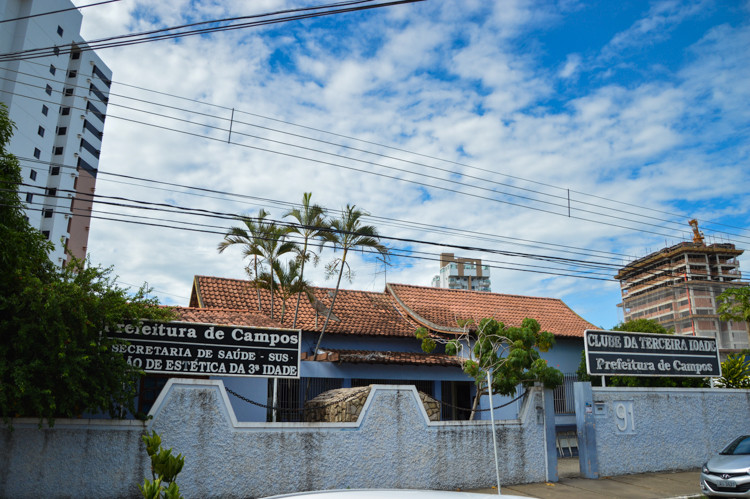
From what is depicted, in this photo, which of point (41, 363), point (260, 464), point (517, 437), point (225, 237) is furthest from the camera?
point (225, 237)

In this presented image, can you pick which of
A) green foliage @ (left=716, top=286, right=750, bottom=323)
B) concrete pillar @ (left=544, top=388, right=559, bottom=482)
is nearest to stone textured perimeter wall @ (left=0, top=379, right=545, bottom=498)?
concrete pillar @ (left=544, top=388, right=559, bottom=482)

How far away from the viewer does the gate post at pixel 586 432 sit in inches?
529

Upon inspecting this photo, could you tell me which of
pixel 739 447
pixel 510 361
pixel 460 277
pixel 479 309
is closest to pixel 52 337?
pixel 510 361

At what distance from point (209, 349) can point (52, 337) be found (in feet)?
9.91

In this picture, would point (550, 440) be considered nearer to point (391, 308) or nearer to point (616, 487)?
point (616, 487)

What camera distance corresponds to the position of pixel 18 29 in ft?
164

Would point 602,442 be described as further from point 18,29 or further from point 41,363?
point 18,29

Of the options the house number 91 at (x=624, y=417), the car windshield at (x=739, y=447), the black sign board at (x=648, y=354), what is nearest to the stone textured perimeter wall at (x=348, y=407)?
the black sign board at (x=648, y=354)

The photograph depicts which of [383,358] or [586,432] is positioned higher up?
[383,358]

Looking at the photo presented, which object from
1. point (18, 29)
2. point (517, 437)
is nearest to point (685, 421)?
point (517, 437)

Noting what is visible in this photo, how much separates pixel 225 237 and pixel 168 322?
21.2ft

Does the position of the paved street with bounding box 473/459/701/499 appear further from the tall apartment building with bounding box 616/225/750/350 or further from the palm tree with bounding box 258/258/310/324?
the tall apartment building with bounding box 616/225/750/350

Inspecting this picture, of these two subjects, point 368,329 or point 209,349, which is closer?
point 209,349

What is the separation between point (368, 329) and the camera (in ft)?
62.6
